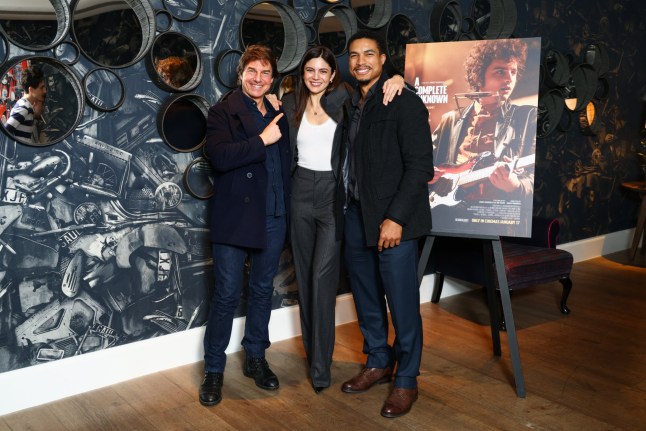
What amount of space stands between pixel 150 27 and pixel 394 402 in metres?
2.07

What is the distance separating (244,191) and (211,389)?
0.94 meters

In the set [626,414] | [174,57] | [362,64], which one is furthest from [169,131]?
[626,414]

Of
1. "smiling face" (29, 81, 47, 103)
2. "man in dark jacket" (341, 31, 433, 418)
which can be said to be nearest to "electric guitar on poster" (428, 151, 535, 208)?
"man in dark jacket" (341, 31, 433, 418)

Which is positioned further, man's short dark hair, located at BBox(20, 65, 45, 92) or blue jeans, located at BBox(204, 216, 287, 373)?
blue jeans, located at BBox(204, 216, 287, 373)

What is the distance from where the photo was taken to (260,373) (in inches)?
122

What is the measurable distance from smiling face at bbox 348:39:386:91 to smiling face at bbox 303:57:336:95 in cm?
12

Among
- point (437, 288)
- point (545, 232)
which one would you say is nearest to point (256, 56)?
point (437, 288)

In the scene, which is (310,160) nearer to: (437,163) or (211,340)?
(437,163)

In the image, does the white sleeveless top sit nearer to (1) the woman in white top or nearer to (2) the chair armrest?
(1) the woman in white top

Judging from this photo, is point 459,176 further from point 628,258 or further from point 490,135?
point 628,258

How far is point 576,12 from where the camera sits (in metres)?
5.30

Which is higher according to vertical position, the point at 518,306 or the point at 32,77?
the point at 32,77

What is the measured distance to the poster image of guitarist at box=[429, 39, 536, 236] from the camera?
3.01 m

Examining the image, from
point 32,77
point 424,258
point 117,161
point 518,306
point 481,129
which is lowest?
point 518,306
